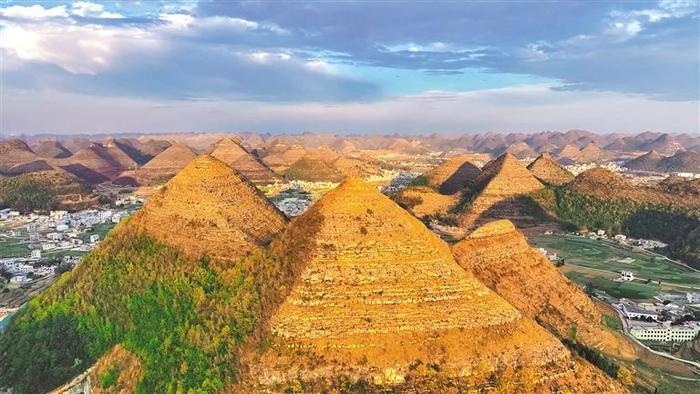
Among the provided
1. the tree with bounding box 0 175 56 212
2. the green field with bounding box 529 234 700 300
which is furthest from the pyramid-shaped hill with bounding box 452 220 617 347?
the tree with bounding box 0 175 56 212

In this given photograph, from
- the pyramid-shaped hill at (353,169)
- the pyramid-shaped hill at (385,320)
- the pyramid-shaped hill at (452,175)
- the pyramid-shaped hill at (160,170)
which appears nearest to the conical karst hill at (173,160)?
the pyramid-shaped hill at (160,170)

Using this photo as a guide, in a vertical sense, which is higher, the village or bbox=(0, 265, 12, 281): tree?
bbox=(0, 265, 12, 281): tree

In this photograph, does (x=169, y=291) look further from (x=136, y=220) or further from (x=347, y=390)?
(x=347, y=390)

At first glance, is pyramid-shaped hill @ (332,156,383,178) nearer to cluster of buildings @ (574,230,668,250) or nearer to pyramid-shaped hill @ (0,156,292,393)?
cluster of buildings @ (574,230,668,250)

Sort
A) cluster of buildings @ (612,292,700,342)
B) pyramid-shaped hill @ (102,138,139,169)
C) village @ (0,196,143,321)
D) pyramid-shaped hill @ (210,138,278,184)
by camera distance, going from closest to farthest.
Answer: cluster of buildings @ (612,292,700,342) < village @ (0,196,143,321) < pyramid-shaped hill @ (210,138,278,184) < pyramid-shaped hill @ (102,138,139,169)

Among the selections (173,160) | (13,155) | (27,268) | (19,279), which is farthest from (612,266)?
(13,155)

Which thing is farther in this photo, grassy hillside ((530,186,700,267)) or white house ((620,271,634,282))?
grassy hillside ((530,186,700,267))

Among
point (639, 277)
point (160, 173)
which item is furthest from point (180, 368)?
point (160, 173)
